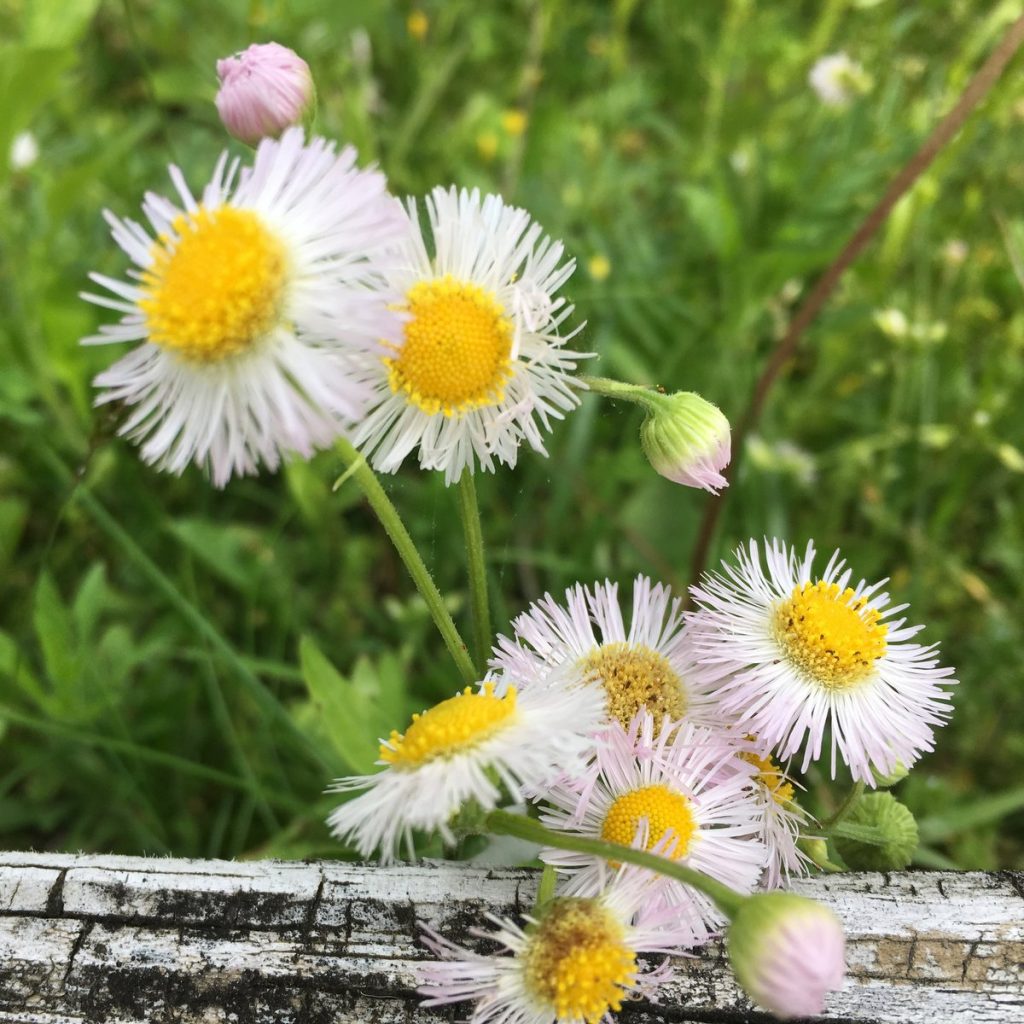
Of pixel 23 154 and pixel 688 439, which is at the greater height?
pixel 23 154

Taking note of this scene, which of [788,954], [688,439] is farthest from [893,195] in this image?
[788,954]

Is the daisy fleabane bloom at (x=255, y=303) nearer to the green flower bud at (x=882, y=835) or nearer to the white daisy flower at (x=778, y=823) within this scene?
the white daisy flower at (x=778, y=823)

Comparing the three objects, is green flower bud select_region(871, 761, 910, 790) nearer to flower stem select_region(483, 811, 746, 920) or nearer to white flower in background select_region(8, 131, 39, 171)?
flower stem select_region(483, 811, 746, 920)

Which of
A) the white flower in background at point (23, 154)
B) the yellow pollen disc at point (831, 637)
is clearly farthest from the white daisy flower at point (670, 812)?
the white flower in background at point (23, 154)

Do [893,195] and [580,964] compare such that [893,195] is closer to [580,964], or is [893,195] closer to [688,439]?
[688,439]

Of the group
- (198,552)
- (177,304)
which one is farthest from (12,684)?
(177,304)

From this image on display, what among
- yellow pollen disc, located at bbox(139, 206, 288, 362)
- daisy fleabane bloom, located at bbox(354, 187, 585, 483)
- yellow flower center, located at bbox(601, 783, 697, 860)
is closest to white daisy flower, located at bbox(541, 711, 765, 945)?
yellow flower center, located at bbox(601, 783, 697, 860)
